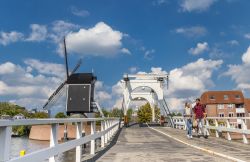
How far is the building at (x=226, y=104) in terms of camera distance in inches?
4001

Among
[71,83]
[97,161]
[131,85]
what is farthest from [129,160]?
[71,83]

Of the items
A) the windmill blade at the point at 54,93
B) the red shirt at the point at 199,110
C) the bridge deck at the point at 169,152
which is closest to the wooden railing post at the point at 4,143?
the bridge deck at the point at 169,152

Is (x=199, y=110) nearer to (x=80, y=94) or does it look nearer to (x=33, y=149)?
(x=33, y=149)

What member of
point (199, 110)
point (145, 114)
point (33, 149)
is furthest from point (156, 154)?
point (145, 114)

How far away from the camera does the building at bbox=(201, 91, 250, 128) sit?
102 metres

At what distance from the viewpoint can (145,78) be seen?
54.0 metres

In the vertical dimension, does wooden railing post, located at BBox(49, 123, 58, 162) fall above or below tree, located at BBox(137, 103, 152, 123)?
below

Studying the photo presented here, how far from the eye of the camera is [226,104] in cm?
10269

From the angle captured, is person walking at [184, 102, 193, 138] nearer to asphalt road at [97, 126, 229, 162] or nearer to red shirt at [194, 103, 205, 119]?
red shirt at [194, 103, 205, 119]

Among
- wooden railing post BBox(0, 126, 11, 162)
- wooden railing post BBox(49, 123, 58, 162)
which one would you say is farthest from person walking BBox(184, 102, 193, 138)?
wooden railing post BBox(0, 126, 11, 162)

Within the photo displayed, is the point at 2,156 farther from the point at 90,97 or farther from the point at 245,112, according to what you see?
the point at 245,112

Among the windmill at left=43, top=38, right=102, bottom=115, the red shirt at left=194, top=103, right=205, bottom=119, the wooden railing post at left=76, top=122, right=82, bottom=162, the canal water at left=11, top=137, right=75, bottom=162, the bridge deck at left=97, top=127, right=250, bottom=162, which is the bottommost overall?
the canal water at left=11, top=137, right=75, bottom=162

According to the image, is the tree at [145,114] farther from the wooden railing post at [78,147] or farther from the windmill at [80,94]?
the wooden railing post at [78,147]

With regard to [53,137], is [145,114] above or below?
above
